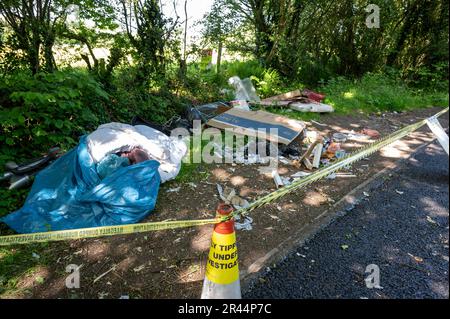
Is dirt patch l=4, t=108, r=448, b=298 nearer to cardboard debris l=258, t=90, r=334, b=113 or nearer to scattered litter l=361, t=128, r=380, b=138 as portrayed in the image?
scattered litter l=361, t=128, r=380, b=138

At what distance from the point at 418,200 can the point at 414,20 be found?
9.48m

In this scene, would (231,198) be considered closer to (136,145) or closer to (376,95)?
(136,145)

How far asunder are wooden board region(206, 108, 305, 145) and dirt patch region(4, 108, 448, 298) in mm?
903

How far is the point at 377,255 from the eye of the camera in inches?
108

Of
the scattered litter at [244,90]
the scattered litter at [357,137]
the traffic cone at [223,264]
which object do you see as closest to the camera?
the traffic cone at [223,264]

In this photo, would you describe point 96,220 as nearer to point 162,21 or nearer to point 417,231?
point 417,231

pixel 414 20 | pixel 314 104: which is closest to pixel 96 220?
pixel 314 104

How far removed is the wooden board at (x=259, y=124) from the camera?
5.29 meters

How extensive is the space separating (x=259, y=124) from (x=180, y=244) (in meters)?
3.28

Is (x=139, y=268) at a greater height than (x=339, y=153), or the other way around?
(x=339, y=153)

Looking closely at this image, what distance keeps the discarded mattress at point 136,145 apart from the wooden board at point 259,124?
57.7 inches

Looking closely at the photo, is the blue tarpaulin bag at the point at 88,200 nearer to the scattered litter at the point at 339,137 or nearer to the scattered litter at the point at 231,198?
the scattered litter at the point at 231,198

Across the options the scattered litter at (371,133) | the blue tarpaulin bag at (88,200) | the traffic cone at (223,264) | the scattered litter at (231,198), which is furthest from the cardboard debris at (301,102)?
the traffic cone at (223,264)

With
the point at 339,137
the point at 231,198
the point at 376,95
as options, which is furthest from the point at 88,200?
the point at 376,95
